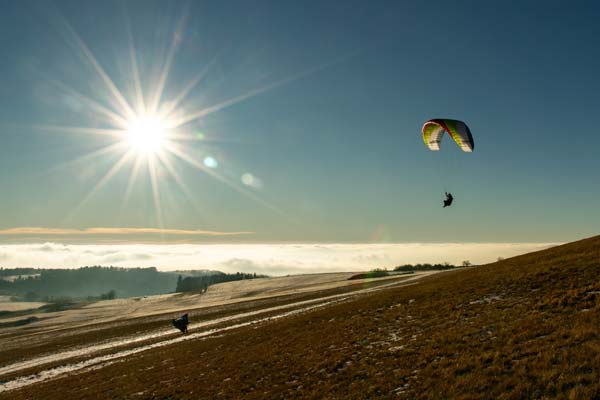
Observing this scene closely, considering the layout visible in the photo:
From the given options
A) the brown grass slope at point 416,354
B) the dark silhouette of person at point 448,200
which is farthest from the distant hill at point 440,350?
the dark silhouette of person at point 448,200

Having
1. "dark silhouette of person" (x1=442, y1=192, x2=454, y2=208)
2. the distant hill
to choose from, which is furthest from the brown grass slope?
"dark silhouette of person" (x1=442, y1=192, x2=454, y2=208)

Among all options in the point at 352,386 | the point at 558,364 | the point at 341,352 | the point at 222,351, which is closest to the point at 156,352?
the point at 222,351

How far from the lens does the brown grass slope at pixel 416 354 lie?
10.3m

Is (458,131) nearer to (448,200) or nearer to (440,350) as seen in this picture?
(448,200)

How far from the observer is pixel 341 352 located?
16.7 metres

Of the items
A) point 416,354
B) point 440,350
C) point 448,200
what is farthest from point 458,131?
point 416,354

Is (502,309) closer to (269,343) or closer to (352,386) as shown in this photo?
(352,386)

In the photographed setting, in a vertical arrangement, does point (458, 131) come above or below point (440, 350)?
above

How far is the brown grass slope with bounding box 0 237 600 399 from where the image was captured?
1034 centimetres

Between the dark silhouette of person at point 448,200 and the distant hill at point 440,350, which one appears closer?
the distant hill at point 440,350

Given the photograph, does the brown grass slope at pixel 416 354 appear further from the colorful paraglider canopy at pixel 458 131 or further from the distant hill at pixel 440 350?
the colorful paraglider canopy at pixel 458 131

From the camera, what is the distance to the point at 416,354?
13.9 metres

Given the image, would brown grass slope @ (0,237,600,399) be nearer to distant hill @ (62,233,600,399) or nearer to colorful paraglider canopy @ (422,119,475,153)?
distant hill @ (62,233,600,399)

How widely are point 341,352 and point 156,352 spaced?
60.1 ft
